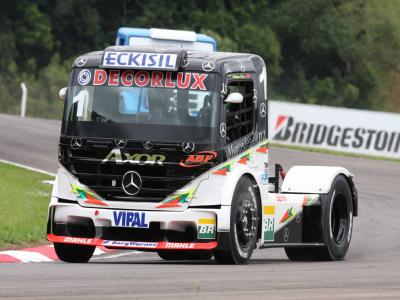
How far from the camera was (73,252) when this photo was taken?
558 inches

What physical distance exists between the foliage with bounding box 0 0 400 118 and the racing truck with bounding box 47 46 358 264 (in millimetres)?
47071

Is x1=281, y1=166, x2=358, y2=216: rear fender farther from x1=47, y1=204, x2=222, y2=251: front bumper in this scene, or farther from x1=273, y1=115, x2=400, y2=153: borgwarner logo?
x1=273, y1=115, x2=400, y2=153: borgwarner logo

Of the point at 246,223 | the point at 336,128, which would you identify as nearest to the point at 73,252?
the point at 246,223

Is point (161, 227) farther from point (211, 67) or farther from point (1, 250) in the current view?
point (1, 250)

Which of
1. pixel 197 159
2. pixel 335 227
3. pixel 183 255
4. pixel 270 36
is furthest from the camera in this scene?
pixel 270 36

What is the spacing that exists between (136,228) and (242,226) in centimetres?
111

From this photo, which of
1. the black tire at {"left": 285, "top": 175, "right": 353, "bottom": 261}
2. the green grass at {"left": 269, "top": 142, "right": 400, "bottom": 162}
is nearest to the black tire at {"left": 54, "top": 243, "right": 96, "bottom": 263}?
the black tire at {"left": 285, "top": 175, "right": 353, "bottom": 261}

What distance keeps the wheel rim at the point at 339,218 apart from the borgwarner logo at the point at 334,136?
19.9m

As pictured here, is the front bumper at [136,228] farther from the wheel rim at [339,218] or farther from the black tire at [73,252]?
the wheel rim at [339,218]

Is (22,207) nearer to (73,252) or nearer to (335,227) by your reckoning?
(73,252)

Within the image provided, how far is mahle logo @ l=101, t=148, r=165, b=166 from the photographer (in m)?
13.4

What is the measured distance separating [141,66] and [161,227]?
166cm

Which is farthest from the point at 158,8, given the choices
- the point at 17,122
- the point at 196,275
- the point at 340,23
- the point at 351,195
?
the point at 196,275

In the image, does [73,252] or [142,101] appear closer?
[142,101]
